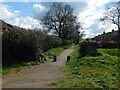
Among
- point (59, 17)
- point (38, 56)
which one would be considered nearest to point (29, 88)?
point (38, 56)

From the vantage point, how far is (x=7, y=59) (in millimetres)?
12328

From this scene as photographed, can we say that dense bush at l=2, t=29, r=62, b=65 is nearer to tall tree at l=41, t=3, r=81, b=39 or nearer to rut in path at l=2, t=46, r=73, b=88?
rut in path at l=2, t=46, r=73, b=88

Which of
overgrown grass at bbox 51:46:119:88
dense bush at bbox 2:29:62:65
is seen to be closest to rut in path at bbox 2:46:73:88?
overgrown grass at bbox 51:46:119:88

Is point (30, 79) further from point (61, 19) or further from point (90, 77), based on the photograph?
point (61, 19)

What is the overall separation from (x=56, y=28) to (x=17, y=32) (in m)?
32.0

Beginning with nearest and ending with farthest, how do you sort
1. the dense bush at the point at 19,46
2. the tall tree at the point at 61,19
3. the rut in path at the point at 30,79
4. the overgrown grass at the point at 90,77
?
the overgrown grass at the point at 90,77 < the rut in path at the point at 30,79 < the dense bush at the point at 19,46 < the tall tree at the point at 61,19

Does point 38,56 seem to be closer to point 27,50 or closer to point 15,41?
point 27,50

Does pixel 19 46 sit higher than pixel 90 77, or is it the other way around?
pixel 19 46

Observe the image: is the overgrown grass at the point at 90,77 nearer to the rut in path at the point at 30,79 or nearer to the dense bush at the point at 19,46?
the rut in path at the point at 30,79

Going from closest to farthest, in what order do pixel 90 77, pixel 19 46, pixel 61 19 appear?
pixel 90 77 → pixel 19 46 → pixel 61 19

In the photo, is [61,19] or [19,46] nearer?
[19,46]

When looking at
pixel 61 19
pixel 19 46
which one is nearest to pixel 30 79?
pixel 19 46

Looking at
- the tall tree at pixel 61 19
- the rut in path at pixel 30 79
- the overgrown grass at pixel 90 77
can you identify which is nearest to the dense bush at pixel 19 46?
the rut in path at pixel 30 79

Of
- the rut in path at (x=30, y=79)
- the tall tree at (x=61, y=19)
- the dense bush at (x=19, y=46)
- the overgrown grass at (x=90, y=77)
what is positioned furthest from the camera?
the tall tree at (x=61, y=19)
